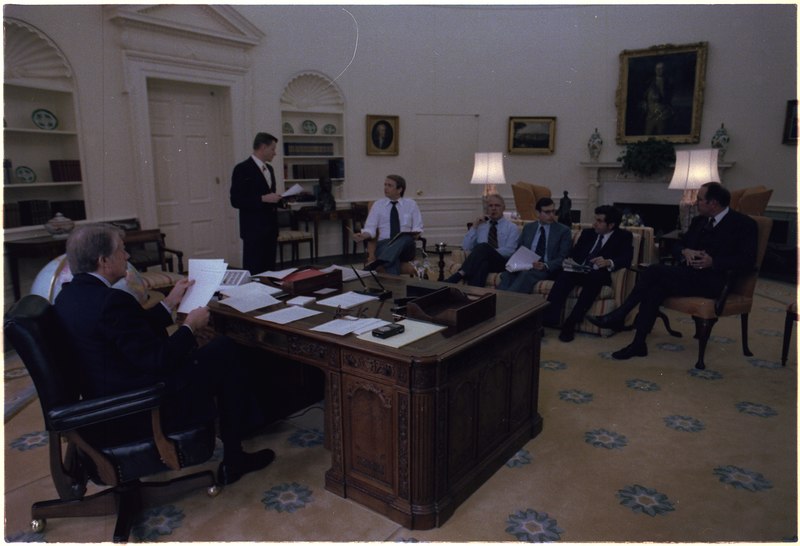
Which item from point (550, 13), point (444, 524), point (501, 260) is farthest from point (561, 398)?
point (550, 13)

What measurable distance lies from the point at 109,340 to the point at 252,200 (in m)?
3.10

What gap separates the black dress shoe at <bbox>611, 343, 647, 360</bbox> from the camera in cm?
421

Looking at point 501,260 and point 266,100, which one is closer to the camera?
point 501,260

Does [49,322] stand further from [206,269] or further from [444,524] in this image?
[444,524]

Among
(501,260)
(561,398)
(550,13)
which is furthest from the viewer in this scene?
(550,13)

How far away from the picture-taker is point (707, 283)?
4.11 meters

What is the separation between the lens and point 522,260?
483 cm

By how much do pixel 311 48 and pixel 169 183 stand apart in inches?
108

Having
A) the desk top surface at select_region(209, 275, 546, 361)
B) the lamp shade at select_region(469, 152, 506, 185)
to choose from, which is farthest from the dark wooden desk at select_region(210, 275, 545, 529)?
the lamp shade at select_region(469, 152, 506, 185)

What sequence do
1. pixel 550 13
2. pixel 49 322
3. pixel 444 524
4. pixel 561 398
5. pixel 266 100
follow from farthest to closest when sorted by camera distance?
pixel 550 13
pixel 266 100
pixel 561 398
pixel 444 524
pixel 49 322

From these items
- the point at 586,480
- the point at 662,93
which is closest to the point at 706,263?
the point at 586,480

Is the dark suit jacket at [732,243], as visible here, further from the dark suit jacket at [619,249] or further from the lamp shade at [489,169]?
the lamp shade at [489,169]

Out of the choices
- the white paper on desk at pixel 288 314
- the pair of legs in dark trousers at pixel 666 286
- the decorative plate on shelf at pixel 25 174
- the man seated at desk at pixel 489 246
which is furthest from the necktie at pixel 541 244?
the decorative plate on shelf at pixel 25 174

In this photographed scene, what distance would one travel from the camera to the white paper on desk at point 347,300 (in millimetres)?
2880
